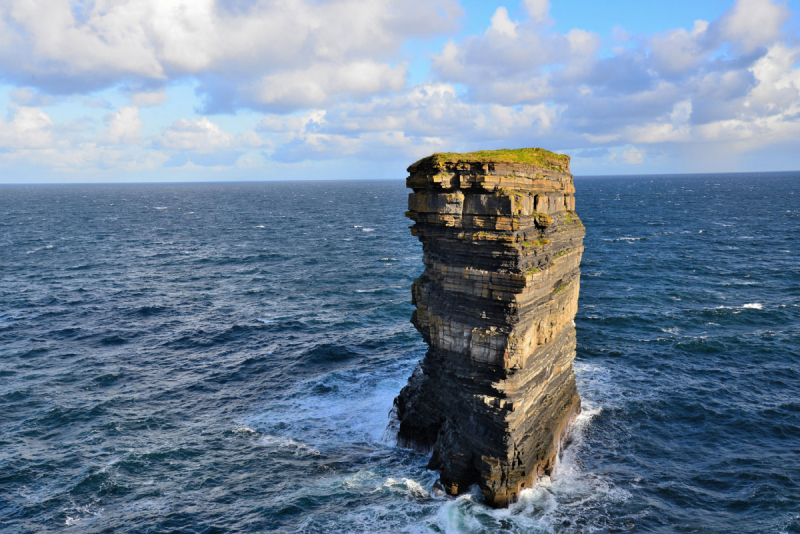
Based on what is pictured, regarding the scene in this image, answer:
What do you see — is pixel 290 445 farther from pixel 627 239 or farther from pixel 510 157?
pixel 627 239

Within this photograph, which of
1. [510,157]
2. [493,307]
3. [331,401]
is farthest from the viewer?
[331,401]

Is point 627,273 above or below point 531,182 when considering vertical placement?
below

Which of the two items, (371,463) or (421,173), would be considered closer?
(421,173)

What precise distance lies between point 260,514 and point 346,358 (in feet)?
73.8

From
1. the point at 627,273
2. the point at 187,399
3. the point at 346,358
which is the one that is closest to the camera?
the point at 187,399

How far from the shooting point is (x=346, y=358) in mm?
50250

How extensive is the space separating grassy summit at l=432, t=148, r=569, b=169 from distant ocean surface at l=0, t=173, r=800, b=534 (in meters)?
20.2

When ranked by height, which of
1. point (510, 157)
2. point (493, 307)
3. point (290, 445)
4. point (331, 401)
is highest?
point (510, 157)

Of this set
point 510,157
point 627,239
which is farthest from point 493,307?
point 627,239

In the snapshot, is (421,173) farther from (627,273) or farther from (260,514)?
(627,273)

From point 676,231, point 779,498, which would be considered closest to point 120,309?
point 779,498

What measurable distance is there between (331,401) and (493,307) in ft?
64.7

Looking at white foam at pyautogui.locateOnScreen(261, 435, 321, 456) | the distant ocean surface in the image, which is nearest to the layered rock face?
the distant ocean surface

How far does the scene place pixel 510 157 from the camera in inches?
1133
